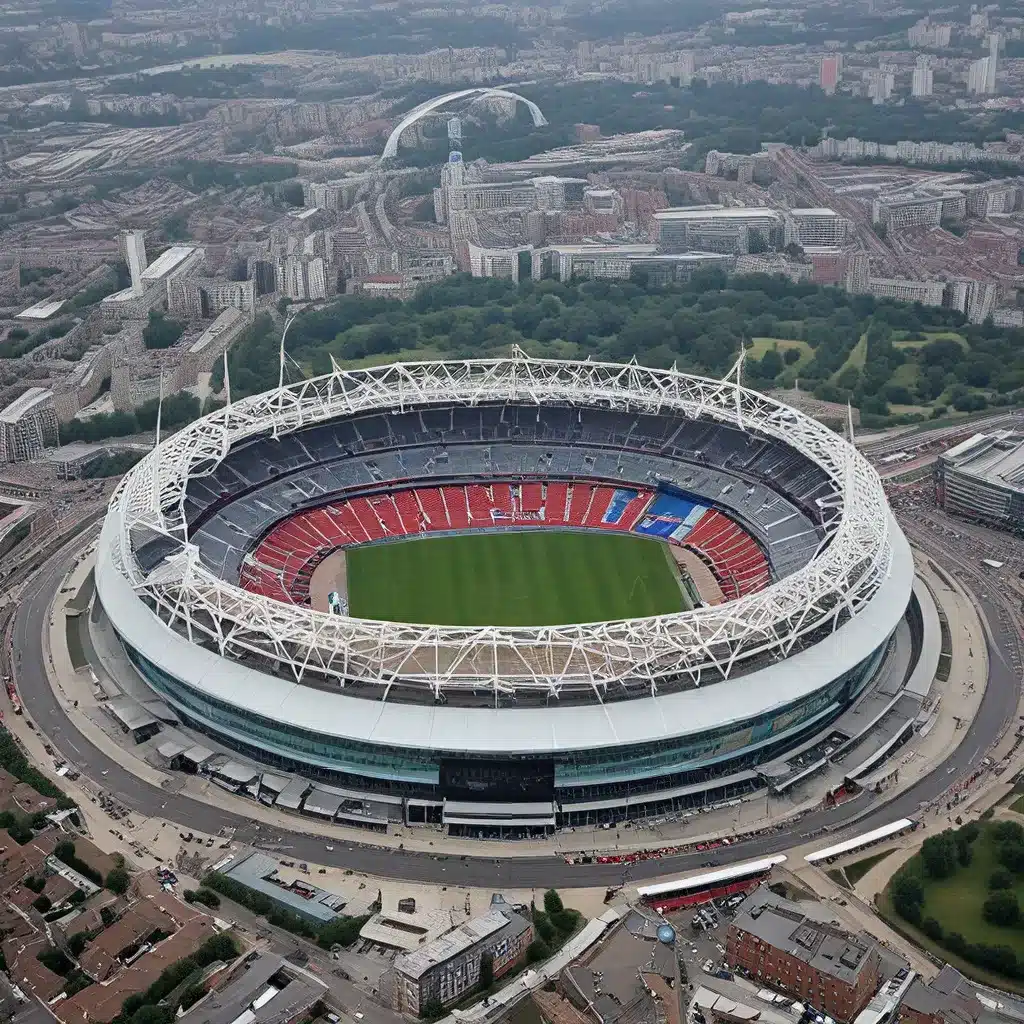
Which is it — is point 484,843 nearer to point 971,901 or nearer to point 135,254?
point 971,901

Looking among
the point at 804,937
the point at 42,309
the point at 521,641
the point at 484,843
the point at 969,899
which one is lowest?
the point at 484,843

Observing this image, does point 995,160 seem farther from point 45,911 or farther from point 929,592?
point 45,911

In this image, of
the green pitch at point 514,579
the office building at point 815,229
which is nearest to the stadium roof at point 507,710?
the green pitch at point 514,579

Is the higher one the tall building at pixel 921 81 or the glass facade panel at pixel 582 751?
the tall building at pixel 921 81

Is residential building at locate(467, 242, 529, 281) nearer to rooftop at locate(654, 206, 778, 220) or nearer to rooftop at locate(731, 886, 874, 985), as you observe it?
rooftop at locate(654, 206, 778, 220)

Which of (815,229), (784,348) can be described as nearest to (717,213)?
(815,229)

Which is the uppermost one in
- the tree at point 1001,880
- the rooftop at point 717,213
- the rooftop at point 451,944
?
the rooftop at point 451,944

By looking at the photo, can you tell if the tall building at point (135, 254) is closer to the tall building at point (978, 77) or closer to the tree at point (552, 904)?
the tree at point (552, 904)
